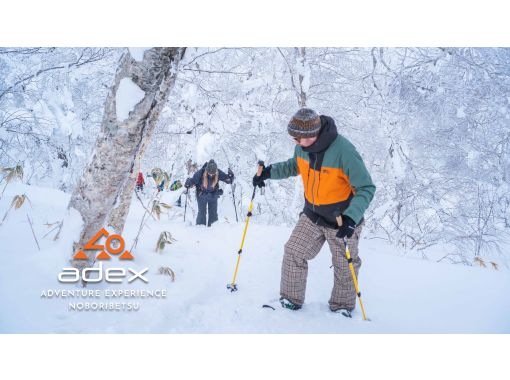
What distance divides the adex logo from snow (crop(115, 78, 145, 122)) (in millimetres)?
976

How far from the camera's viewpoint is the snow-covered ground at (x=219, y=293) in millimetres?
2496

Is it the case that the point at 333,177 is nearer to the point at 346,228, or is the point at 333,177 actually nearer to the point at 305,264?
the point at 346,228

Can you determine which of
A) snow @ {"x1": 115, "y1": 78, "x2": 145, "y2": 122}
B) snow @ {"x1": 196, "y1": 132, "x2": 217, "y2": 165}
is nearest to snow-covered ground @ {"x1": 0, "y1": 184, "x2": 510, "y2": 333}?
snow @ {"x1": 115, "y1": 78, "x2": 145, "y2": 122}

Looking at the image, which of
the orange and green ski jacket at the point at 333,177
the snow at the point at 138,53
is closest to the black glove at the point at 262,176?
the orange and green ski jacket at the point at 333,177

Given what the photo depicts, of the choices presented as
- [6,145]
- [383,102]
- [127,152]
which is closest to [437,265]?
[383,102]

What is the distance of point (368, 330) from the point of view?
2668mm

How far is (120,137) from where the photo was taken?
256 cm

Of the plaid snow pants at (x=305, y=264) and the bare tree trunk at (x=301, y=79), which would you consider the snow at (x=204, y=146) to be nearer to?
the bare tree trunk at (x=301, y=79)

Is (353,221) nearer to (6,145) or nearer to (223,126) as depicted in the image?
(6,145)

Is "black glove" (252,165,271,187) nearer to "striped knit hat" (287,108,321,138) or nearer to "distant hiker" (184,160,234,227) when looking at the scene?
"striped knit hat" (287,108,321,138)

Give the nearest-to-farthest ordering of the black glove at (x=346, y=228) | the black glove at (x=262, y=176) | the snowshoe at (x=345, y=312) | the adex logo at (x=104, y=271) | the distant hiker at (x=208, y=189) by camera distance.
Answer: the black glove at (x=346, y=228), the adex logo at (x=104, y=271), the snowshoe at (x=345, y=312), the black glove at (x=262, y=176), the distant hiker at (x=208, y=189)

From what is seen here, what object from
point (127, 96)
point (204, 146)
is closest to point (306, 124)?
point (127, 96)

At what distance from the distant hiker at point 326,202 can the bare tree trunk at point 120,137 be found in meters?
1.01

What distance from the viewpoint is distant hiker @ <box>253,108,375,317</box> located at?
8.32ft
